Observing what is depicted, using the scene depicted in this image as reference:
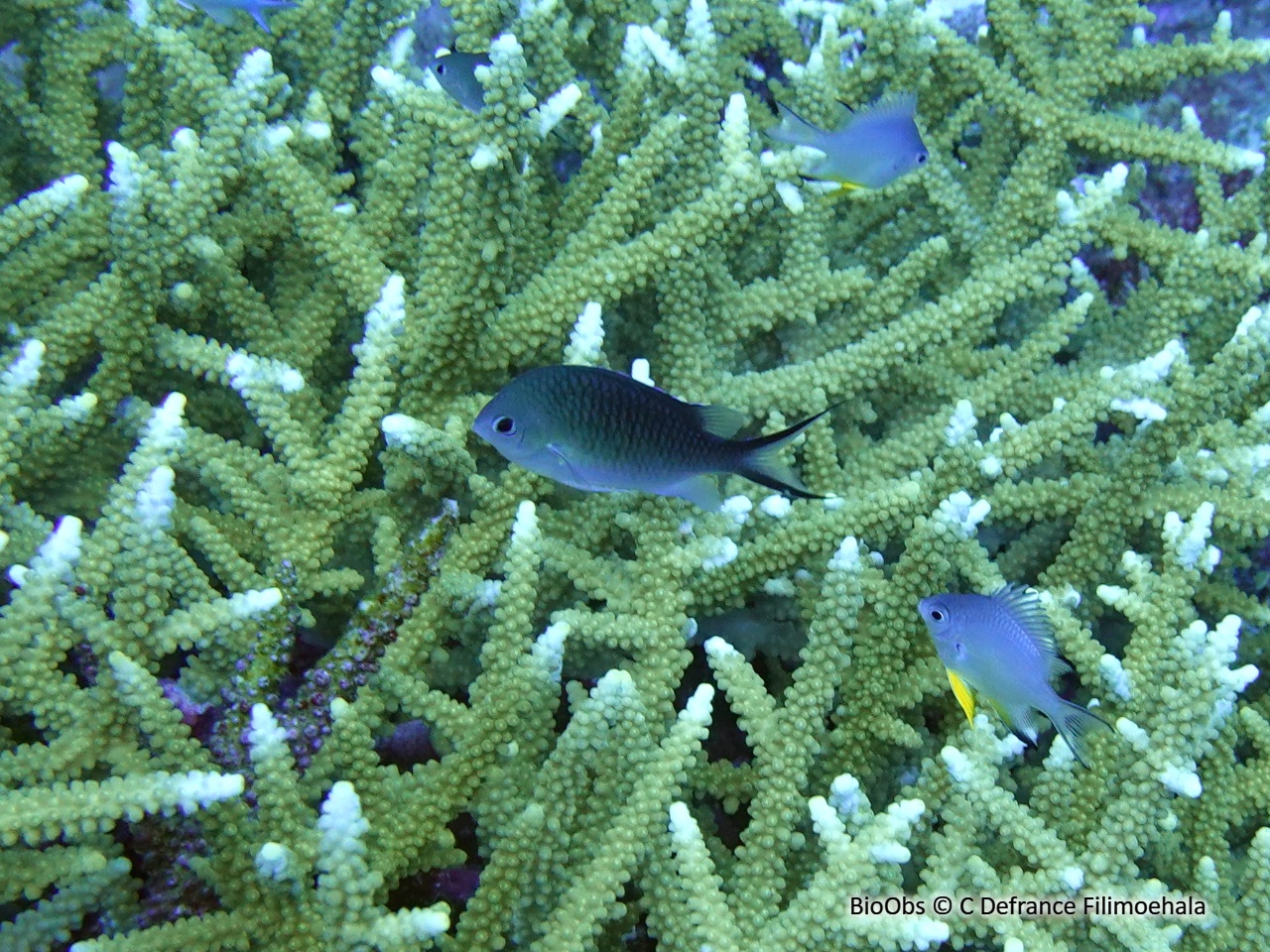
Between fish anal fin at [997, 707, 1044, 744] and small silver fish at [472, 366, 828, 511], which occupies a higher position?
small silver fish at [472, 366, 828, 511]

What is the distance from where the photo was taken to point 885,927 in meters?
1.92

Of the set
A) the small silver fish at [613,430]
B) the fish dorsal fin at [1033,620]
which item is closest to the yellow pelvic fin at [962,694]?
the fish dorsal fin at [1033,620]

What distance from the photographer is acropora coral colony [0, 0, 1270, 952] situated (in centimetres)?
194

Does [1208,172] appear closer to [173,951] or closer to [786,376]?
[786,376]

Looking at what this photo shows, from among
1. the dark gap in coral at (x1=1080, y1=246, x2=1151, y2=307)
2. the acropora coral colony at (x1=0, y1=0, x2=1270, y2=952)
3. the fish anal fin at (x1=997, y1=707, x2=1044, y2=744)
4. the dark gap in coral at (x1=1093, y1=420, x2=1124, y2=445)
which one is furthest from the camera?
the dark gap in coral at (x1=1080, y1=246, x2=1151, y2=307)

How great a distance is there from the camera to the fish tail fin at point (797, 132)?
2580 mm

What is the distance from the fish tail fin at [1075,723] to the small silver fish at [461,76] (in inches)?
89.3

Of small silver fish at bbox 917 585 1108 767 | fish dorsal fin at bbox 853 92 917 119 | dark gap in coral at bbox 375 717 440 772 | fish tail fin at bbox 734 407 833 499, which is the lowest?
dark gap in coral at bbox 375 717 440 772

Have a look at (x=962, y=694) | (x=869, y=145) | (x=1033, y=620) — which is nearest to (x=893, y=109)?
(x=869, y=145)

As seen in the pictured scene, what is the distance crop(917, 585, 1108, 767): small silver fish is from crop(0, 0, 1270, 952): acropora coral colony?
0.79ft

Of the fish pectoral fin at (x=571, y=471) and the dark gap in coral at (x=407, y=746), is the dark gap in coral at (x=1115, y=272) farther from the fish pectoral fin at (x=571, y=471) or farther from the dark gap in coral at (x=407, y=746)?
the dark gap in coral at (x=407, y=746)

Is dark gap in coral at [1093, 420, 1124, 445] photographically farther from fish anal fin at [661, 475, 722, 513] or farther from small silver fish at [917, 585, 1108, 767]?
fish anal fin at [661, 475, 722, 513]

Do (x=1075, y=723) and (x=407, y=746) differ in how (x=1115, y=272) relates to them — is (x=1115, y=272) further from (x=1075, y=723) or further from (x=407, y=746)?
(x=407, y=746)

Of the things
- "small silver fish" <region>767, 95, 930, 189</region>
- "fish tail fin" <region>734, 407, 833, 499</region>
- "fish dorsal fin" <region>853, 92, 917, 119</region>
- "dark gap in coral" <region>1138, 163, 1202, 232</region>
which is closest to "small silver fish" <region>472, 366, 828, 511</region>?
"fish tail fin" <region>734, 407, 833, 499</region>
